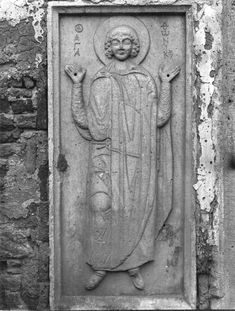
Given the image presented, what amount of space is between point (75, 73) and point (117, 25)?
40 centimetres

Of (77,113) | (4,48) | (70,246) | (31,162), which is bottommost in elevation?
(70,246)

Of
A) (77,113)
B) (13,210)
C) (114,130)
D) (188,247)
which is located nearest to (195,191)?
(188,247)

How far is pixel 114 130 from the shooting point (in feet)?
12.9

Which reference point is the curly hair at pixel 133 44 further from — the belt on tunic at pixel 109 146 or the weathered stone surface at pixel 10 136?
the weathered stone surface at pixel 10 136

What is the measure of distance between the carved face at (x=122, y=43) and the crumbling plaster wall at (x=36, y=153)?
385 millimetres

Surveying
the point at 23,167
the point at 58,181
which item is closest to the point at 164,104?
the point at 58,181

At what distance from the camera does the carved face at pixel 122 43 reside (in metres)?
3.89

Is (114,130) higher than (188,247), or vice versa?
(114,130)

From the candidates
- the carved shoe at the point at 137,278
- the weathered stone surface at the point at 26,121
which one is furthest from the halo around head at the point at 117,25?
the carved shoe at the point at 137,278

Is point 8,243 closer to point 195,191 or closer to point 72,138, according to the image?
point 72,138

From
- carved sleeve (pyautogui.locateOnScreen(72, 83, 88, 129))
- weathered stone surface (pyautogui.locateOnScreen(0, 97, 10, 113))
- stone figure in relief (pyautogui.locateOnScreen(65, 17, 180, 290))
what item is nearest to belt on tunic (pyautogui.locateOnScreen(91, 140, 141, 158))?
stone figure in relief (pyautogui.locateOnScreen(65, 17, 180, 290))

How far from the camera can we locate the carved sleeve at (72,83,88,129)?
392 centimetres

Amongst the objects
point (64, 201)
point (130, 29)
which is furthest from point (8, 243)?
point (130, 29)

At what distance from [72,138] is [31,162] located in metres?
0.31
